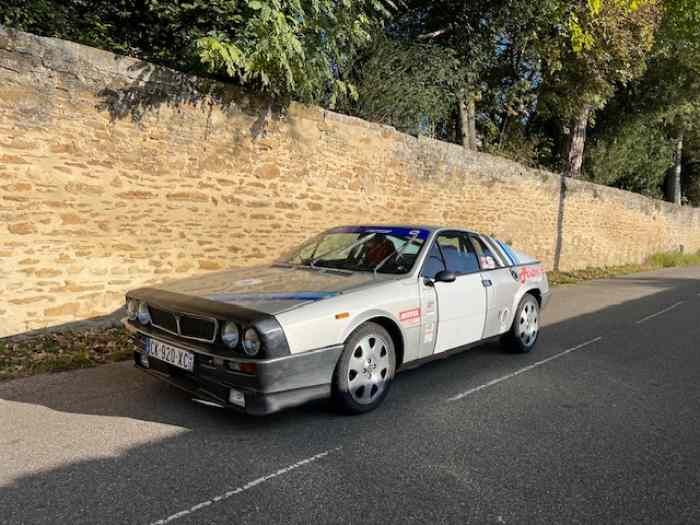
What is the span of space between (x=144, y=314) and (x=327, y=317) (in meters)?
1.49

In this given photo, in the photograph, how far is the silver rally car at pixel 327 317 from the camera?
10.2ft

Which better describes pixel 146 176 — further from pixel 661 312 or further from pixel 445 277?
pixel 661 312

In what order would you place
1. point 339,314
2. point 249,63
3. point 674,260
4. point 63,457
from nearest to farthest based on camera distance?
1. point 63,457
2. point 339,314
3. point 249,63
4. point 674,260

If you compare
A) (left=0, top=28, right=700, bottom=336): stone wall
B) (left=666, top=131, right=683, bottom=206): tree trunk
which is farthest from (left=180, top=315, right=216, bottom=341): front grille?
(left=666, top=131, right=683, bottom=206): tree trunk

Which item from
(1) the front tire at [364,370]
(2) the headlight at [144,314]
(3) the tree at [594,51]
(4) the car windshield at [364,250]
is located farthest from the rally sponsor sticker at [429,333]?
(3) the tree at [594,51]

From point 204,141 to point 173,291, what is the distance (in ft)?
12.2

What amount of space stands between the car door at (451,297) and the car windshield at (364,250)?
0.18 meters

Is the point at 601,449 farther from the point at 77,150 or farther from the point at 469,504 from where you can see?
the point at 77,150

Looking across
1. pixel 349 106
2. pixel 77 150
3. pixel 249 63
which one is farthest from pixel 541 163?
pixel 77 150

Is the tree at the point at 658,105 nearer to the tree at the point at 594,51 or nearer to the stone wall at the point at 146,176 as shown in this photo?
the tree at the point at 594,51

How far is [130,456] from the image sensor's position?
2924 mm

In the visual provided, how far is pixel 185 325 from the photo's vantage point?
3.42 m

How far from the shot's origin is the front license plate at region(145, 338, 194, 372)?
3334mm

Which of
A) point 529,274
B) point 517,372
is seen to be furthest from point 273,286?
point 529,274
